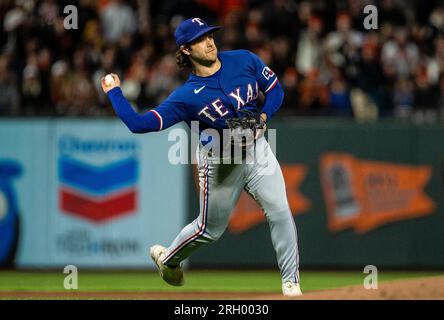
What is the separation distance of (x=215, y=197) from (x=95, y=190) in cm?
529

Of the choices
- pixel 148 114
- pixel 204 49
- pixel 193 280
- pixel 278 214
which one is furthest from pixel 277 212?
pixel 193 280

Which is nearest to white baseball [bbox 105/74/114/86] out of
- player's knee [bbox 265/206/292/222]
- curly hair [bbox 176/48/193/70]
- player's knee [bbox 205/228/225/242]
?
curly hair [bbox 176/48/193/70]

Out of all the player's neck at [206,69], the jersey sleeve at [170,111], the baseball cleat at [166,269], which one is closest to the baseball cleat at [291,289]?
the baseball cleat at [166,269]

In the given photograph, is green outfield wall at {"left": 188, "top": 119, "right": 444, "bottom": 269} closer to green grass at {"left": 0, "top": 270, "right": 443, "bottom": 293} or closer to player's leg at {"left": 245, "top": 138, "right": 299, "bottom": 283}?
green grass at {"left": 0, "top": 270, "right": 443, "bottom": 293}

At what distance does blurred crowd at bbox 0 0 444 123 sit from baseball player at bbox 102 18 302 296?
5.18m

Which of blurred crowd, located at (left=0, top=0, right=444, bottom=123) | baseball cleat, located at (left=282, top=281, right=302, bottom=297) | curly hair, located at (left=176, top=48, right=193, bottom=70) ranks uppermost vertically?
blurred crowd, located at (left=0, top=0, right=444, bottom=123)

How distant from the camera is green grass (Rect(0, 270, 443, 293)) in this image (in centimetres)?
1041

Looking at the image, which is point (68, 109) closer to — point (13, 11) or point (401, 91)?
point (13, 11)

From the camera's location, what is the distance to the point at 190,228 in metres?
7.67

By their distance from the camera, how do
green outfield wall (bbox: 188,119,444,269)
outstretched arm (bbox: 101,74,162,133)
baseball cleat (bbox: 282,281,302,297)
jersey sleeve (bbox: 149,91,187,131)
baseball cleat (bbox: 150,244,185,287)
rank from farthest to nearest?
green outfield wall (bbox: 188,119,444,269) → baseball cleat (bbox: 150,244,185,287) → baseball cleat (bbox: 282,281,302,297) → jersey sleeve (bbox: 149,91,187,131) → outstretched arm (bbox: 101,74,162,133)

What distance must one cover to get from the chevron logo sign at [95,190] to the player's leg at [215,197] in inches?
194

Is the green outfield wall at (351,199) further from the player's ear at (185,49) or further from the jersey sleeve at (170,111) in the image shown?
the jersey sleeve at (170,111)

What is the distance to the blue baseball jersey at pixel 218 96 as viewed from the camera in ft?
23.6

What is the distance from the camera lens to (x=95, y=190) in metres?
12.5
